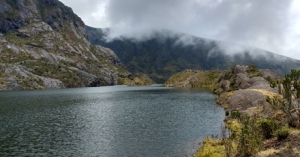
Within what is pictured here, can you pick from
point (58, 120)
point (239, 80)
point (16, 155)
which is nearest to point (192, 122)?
point (58, 120)

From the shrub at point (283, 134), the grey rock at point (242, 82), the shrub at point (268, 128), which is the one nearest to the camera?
the shrub at point (283, 134)

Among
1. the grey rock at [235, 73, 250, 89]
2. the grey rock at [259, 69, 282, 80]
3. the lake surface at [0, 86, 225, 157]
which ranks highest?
the grey rock at [259, 69, 282, 80]

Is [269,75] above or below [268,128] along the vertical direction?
above

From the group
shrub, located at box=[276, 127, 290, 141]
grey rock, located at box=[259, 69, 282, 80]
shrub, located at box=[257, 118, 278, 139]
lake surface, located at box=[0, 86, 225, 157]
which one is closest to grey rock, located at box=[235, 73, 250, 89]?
grey rock, located at box=[259, 69, 282, 80]

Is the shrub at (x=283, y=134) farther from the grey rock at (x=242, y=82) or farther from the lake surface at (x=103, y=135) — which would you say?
the grey rock at (x=242, y=82)

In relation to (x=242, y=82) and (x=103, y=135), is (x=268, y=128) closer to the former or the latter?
(x=103, y=135)

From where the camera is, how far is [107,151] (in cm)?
4556

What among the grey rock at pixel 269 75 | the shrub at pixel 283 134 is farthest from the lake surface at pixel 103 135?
the grey rock at pixel 269 75

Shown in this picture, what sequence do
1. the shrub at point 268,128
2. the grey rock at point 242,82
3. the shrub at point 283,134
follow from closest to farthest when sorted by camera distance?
the shrub at point 283,134, the shrub at point 268,128, the grey rock at point 242,82

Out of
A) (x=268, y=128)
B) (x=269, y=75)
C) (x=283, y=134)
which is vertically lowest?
(x=268, y=128)

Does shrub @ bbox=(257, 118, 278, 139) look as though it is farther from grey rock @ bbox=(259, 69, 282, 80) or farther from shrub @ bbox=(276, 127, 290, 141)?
grey rock @ bbox=(259, 69, 282, 80)

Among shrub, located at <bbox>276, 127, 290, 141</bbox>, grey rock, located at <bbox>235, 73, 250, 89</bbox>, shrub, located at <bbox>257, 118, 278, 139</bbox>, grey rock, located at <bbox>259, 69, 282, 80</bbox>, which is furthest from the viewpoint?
grey rock, located at <bbox>259, 69, 282, 80</bbox>

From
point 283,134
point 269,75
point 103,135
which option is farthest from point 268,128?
point 269,75

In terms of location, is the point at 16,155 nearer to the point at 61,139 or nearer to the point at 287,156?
the point at 61,139
